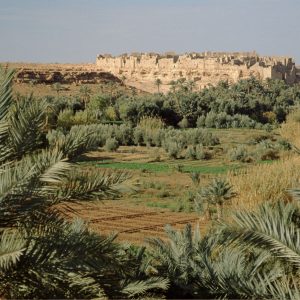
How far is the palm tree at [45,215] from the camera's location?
4152 mm

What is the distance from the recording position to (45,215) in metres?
4.49

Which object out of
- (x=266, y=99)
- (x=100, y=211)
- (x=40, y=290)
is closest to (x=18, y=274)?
(x=40, y=290)

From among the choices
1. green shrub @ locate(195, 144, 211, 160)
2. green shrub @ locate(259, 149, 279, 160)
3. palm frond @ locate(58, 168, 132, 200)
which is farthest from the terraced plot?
green shrub @ locate(259, 149, 279, 160)

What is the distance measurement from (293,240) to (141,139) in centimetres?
3558

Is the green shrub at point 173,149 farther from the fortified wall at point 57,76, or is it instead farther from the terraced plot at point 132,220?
the fortified wall at point 57,76

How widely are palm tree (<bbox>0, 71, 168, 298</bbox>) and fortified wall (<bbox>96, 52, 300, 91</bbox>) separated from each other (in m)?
83.1

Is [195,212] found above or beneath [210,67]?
beneath

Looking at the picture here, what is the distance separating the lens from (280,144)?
114 feet

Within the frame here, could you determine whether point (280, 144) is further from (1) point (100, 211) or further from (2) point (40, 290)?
(2) point (40, 290)

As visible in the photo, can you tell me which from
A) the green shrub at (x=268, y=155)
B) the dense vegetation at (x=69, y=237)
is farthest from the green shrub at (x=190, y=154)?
the dense vegetation at (x=69, y=237)

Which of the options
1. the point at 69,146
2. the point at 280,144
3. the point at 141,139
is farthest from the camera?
the point at 141,139

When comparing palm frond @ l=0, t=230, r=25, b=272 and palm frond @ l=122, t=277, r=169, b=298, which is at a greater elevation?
palm frond @ l=0, t=230, r=25, b=272

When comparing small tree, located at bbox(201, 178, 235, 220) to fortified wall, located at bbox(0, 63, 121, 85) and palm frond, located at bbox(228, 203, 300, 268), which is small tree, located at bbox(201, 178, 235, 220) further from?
fortified wall, located at bbox(0, 63, 121, 85)

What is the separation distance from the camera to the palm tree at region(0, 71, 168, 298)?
4152mm
